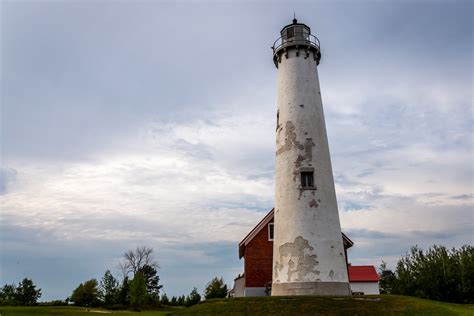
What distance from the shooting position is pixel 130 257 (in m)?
65.1

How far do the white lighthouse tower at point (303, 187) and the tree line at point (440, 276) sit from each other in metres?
17.4

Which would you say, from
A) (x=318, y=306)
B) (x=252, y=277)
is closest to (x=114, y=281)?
(x=252, y=277)

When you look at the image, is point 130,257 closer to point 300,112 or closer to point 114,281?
point 114,281

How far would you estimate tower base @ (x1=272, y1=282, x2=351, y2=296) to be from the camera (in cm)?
1827

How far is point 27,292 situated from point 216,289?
2498 cm

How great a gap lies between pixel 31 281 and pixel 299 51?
161 feet

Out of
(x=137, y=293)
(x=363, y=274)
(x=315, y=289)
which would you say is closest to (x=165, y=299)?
(x=137, y=293)

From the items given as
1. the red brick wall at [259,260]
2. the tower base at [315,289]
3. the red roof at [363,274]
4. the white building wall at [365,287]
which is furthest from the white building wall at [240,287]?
the white building wall at [365,287]

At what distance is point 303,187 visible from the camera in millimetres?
19938

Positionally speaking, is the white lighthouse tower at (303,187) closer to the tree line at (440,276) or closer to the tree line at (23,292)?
the tree line at (440,276)

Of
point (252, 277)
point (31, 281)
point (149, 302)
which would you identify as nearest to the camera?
point (252, 277)

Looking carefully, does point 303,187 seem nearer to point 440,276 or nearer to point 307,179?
point 307,179

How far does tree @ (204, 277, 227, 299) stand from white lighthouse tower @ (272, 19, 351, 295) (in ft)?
114

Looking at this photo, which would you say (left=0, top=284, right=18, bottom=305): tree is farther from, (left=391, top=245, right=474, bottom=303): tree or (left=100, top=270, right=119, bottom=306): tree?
(left=391, top=245, right=474, bottom=303): tree
